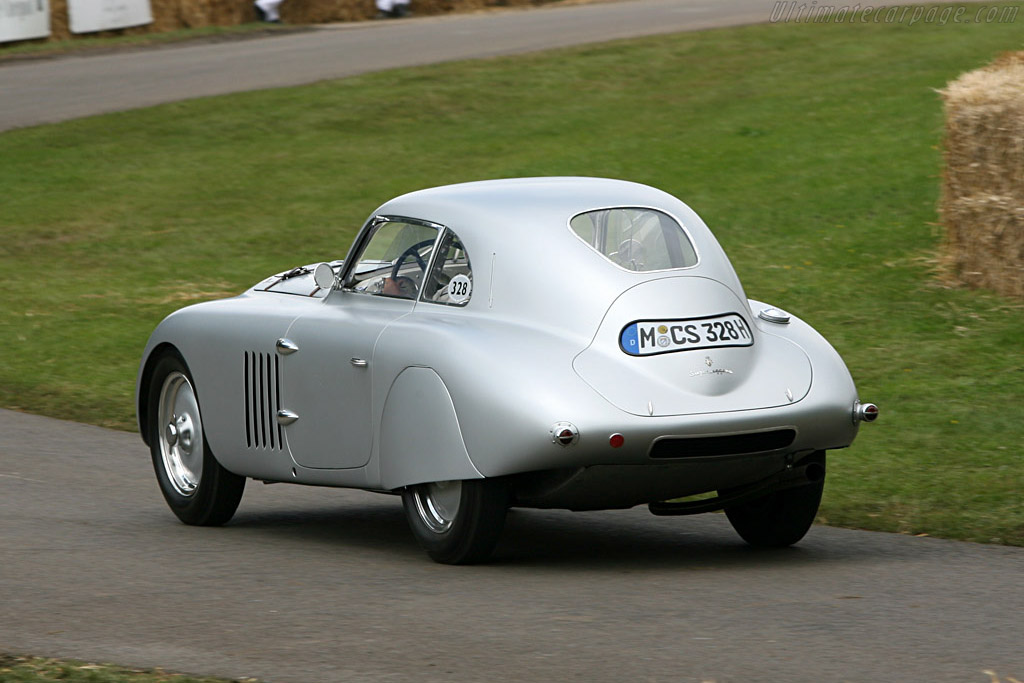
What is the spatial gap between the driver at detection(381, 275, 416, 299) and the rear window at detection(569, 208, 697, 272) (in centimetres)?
81

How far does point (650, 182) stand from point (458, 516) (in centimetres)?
1276

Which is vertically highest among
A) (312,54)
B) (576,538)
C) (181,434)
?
(181,434)

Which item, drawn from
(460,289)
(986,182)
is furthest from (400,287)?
(986,182)

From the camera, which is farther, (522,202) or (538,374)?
(522,202)

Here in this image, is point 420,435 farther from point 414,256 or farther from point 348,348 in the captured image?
point 414,256

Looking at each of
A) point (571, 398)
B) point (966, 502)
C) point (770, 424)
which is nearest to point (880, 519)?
point (966, 502)

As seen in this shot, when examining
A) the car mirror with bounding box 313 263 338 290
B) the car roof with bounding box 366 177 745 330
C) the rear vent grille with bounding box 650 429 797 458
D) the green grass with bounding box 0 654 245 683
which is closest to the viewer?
the green grass with bounding box 0 654 245 683

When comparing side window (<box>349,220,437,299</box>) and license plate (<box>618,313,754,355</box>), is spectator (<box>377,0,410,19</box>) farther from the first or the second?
license plate (<box>618,313,754,355</box>)

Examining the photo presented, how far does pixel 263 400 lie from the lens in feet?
25.7

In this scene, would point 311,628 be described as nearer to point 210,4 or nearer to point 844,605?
point 844,605

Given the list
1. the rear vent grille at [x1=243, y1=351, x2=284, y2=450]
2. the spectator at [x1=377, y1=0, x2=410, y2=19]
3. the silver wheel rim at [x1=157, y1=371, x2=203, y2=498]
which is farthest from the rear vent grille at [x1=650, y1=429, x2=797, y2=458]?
the spectator at [x1=377, y1=0, x2=410, y2=19]

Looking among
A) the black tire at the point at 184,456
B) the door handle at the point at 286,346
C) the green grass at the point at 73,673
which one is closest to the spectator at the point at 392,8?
the black tire at the point at 184,456

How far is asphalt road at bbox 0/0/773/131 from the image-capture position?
87.5 ft

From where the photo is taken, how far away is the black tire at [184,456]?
8.21 m
